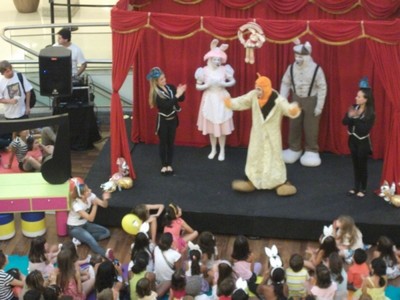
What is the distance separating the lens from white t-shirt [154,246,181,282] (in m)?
7.54

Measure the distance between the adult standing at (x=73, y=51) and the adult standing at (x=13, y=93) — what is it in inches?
25.5

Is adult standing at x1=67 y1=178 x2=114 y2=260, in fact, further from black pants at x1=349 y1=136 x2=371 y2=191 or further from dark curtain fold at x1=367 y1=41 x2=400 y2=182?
dark curtain fold at x1=367 y1=41 x2=400 y2=182

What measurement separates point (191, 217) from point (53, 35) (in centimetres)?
476

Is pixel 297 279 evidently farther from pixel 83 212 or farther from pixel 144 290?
pixel 83 212

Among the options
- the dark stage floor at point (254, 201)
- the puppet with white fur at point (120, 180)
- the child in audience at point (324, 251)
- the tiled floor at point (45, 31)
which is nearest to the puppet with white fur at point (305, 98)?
the dark stage floor at point (254, 201)

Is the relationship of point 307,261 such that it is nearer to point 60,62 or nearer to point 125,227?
point 125,227

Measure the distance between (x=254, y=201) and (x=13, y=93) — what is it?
342 cm

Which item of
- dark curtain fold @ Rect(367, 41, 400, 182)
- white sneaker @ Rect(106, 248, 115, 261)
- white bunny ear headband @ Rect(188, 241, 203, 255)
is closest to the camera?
white bunny ear headband @ Rect(188, 241, 203, 255)

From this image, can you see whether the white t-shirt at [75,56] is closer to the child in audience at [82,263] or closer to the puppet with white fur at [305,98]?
the puppet with white fur at [305,98]

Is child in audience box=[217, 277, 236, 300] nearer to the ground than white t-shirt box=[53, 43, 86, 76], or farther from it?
nearer to the ground

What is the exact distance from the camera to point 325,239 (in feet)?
24.7

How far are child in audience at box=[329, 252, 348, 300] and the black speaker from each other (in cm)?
449

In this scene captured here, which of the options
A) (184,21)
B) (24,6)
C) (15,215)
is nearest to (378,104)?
(184,21)

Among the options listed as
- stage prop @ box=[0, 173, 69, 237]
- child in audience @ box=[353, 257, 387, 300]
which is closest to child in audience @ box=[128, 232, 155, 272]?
stage prop @ box=[0, 173, 69, 237]
